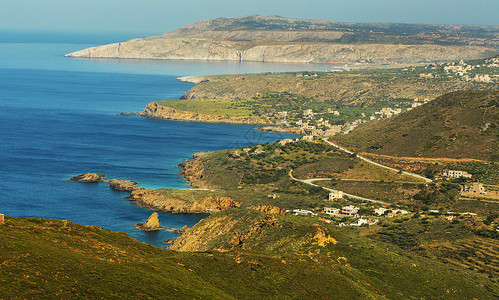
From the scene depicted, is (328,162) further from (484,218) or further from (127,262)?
(127,262)

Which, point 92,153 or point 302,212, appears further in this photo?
point 92,153

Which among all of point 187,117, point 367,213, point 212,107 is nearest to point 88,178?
point 367,213

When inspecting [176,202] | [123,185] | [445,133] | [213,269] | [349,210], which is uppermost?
[213,269]

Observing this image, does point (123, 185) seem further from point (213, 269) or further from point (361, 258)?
point (213, 269)

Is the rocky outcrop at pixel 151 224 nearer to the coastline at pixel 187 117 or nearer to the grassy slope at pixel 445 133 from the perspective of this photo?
the grassy slope at pixel 445 133

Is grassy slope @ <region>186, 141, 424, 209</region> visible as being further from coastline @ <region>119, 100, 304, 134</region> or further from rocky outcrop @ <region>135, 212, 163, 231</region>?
coastline @ <region>119, 100, 304, 134</region>

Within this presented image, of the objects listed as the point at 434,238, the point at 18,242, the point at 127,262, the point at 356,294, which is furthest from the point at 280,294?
the point at 434,238

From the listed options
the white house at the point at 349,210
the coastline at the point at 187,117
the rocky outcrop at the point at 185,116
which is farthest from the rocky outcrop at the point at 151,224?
the rocky outcrop at the point at 185,116
